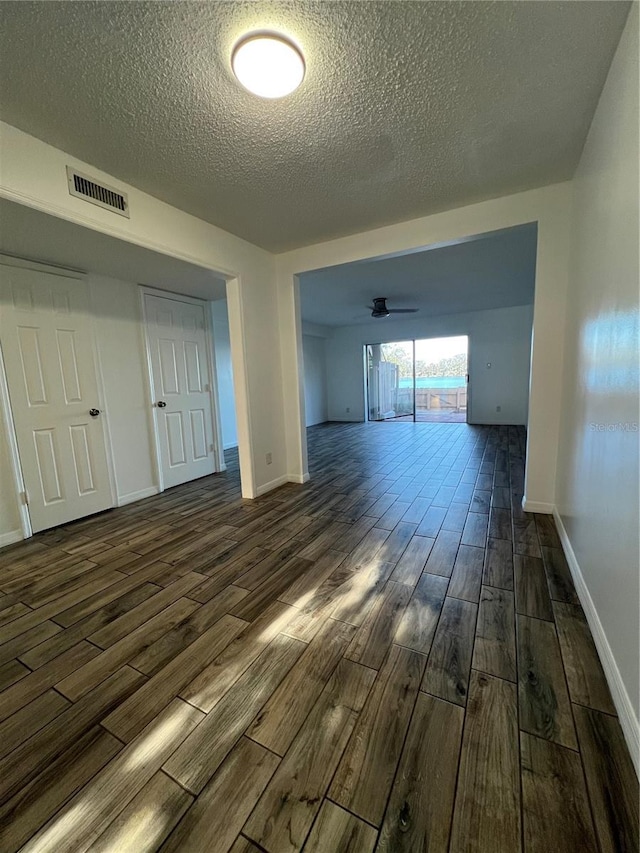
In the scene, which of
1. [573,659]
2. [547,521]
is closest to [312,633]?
[573,659]

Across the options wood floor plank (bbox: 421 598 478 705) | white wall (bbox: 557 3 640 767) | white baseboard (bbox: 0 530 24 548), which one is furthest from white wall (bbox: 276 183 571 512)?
white baseboard (bbox: 0 530 24 548)

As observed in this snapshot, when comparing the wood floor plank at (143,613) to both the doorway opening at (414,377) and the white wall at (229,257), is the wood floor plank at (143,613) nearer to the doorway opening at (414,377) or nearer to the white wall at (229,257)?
the white wall at (229,257)

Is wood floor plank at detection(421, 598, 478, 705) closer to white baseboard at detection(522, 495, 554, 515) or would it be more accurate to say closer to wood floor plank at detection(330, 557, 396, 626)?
wood floor plank at detection(330, 557, 396, 626)

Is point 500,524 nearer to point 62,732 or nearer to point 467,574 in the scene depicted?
point 467,574

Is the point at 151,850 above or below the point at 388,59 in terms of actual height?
below

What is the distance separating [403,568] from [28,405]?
10.2 ft

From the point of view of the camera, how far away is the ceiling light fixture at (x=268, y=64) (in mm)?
1305

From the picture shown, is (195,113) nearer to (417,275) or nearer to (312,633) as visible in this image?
(312,633)

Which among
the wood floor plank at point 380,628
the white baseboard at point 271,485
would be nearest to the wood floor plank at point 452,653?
the wood floor plank at point 380,628

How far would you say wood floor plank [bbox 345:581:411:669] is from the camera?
1388mm

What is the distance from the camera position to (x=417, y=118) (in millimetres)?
1759

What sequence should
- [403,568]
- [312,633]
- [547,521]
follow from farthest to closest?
[547,521] < [403,568] < [312,633]

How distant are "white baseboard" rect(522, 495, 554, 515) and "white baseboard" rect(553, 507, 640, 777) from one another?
2.86ft

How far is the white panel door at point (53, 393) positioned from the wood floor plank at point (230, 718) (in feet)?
8.23
